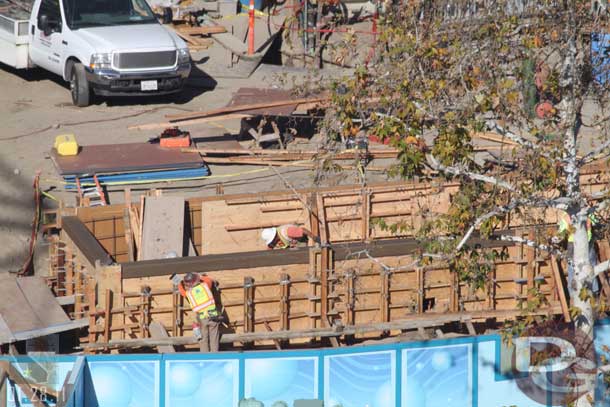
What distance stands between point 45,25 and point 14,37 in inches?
56.1

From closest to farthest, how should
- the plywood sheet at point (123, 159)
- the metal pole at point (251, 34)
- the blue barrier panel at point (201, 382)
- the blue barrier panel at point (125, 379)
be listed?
the blue barrier panel at point (125, 379), the blue barrier panel at point (201, 382), the plywood sheet at point (123, 159), the metal pole at point (251, 34)

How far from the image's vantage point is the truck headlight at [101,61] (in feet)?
81.6

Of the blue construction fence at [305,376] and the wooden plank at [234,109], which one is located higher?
the wooden plank at [234,109]

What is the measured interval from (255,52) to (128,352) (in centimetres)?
1475

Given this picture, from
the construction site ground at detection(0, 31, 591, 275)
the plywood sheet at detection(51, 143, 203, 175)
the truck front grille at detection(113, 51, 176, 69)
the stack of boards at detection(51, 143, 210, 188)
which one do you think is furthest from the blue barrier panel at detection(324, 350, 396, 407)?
the truck front grille at detection(113, 51, 176, 69)

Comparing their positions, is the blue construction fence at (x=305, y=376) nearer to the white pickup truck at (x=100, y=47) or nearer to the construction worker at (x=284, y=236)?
the construction worker at (x=284, y=236)

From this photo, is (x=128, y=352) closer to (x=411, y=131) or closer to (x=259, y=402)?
(x=259, y=402)

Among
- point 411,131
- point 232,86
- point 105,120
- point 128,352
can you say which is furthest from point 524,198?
point 232,86

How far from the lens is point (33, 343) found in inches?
658

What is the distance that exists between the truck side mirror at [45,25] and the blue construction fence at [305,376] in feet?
42.9

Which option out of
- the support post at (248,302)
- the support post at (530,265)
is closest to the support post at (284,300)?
the support post at (248,302)

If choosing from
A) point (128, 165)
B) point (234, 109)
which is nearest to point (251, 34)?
point (234, 109)

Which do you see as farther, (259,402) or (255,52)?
(255,52)

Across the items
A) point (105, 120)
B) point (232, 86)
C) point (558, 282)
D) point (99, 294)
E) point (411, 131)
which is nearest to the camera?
point (411, 131)
